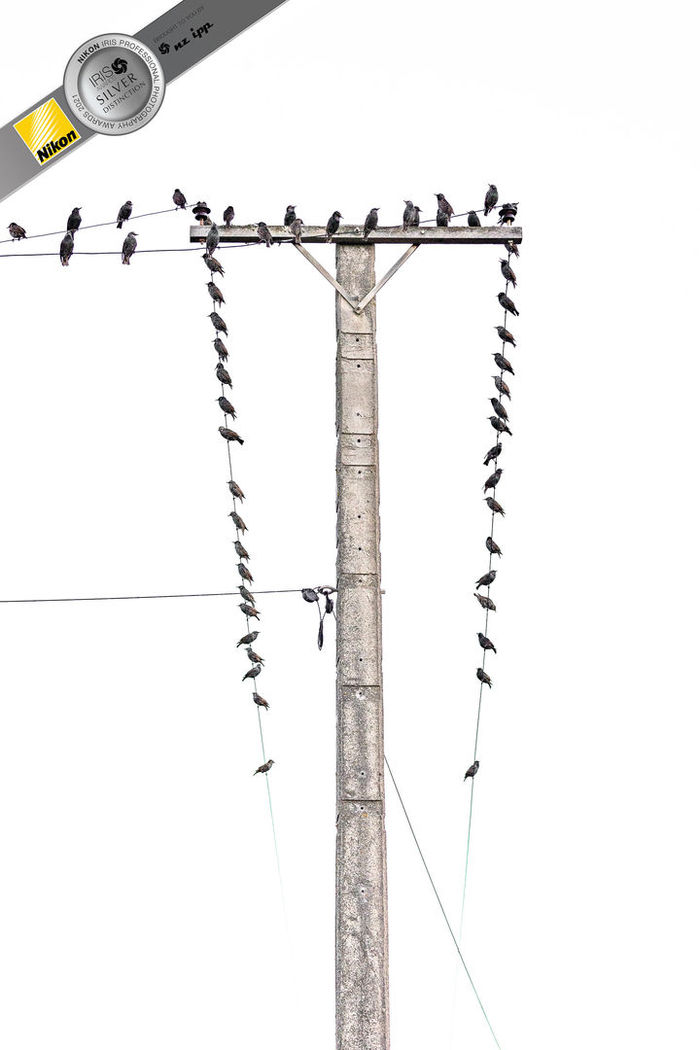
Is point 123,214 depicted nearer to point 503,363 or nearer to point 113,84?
point 113,84

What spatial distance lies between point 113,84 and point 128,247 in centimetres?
120

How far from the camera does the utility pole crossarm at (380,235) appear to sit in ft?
38.0

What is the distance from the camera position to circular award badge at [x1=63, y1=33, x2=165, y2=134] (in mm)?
12633

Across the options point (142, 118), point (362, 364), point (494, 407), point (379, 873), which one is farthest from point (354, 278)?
point (379, 873)

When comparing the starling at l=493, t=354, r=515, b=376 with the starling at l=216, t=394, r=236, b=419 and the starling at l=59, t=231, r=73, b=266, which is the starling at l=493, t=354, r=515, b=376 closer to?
the starling at l=216, t=394, r=236, b=419

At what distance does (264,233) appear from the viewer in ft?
38.0

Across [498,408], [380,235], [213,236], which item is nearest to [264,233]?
[213,236]

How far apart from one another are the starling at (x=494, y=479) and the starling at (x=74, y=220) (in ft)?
11.7

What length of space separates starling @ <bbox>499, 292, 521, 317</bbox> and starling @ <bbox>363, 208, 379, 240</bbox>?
1.40 metres

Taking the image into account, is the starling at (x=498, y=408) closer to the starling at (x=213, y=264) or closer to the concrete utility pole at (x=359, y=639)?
the concrete utility pole at (x=359, y=639)

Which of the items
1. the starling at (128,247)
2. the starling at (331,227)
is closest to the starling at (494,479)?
the starling at (331,227)

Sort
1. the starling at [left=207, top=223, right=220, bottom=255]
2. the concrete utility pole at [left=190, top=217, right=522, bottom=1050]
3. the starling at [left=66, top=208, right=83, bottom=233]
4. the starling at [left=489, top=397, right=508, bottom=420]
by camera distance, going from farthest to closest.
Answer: the starling at [left=66, top=208, right=83, bottom=233], the starling at [left=489, top=397, right=508, bottom=420], the starling at [left=207, top=223, right=220, bottom=255], the concrete utility pole at [left=190, top=217, right=522, bottom=1050]

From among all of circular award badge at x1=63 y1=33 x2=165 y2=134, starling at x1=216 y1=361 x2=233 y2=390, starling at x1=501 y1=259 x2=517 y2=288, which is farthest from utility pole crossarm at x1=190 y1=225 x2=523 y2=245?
circular award badge at x1=63 y1=33 x2=165 y2=134

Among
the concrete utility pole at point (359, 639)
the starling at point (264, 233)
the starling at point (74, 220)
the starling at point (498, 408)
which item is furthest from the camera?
the starling at point (74, 220)
